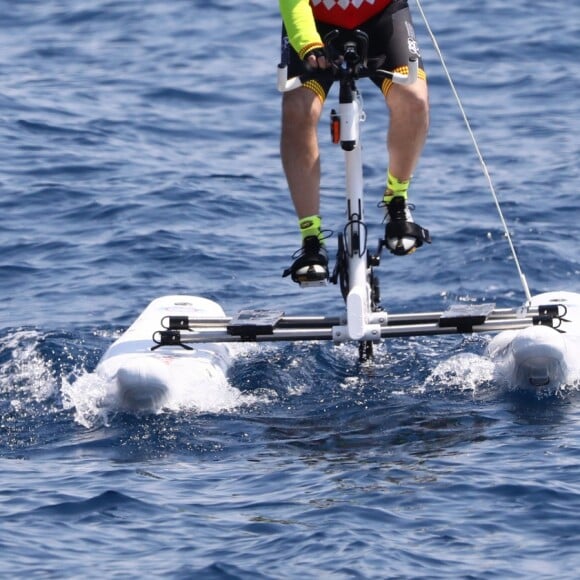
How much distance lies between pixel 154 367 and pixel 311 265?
91 centimetres

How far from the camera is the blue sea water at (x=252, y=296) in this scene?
5801 millimetres

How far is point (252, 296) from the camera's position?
9.98m

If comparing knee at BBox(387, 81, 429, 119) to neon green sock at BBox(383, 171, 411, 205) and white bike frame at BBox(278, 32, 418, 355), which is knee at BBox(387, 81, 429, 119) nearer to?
white bike frame at BBox(278, 32, 418, 355)

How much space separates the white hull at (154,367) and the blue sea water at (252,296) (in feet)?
0.33

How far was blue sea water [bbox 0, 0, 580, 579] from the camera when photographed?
5.80 meters

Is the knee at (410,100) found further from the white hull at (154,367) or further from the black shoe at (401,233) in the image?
the white hull at (154,367)

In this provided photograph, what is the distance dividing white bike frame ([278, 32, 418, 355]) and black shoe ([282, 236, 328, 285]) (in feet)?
0.57

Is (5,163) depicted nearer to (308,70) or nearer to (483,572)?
(308,70)

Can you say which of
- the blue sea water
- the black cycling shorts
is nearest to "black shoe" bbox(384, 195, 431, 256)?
the black cycling shorts

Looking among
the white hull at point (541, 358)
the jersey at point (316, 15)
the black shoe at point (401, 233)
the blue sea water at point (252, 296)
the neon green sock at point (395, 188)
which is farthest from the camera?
the neon green sock at point (395, 188)

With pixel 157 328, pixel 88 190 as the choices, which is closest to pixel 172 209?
pixel 88 190

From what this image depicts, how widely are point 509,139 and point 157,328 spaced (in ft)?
19.4

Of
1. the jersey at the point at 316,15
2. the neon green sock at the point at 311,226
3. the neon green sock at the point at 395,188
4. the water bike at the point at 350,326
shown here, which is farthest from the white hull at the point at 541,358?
the jersey at the point at 316,15

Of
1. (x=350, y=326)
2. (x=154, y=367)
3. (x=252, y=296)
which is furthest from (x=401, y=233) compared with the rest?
(x=252, y=296)
